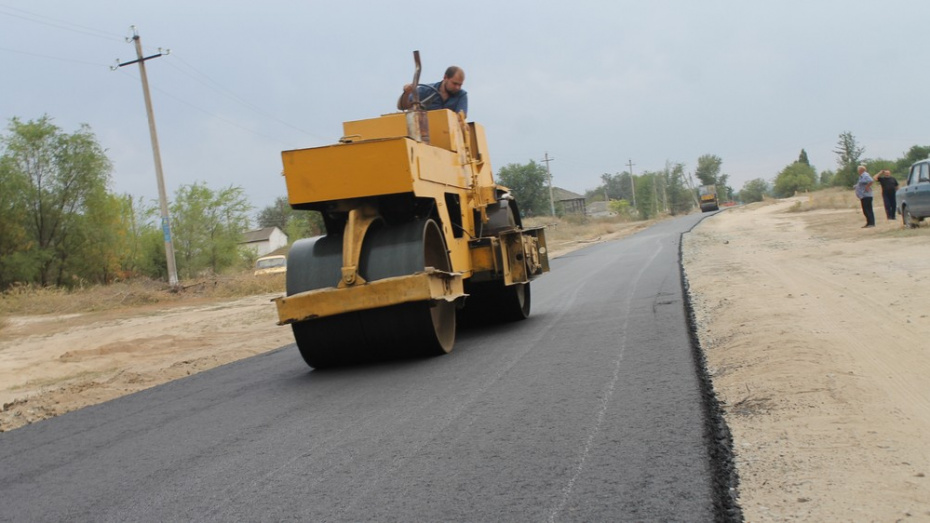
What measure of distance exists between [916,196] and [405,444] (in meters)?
15.7

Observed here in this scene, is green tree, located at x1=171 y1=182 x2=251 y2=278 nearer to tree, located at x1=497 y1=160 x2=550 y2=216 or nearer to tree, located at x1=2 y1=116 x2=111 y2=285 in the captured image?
tree, located at x1=2 y1=116 x2=111 y2=285

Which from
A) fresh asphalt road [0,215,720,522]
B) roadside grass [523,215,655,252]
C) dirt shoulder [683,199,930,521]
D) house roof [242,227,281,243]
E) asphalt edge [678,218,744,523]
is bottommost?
dirt shoulder [683,199,930,521]

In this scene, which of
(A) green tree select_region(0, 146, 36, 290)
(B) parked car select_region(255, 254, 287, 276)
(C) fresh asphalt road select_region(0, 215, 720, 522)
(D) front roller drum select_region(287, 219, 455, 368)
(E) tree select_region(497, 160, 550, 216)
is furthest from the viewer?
(E) tree select_region(497, 160, 550, 216)

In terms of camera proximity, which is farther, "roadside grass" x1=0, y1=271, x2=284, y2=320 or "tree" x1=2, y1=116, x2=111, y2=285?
"tree" x1=2, y1=116, x2=111, y2=285

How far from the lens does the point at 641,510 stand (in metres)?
3.34

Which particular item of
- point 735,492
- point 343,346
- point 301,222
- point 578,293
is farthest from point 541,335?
point 301,222

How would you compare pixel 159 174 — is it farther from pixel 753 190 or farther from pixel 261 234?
pixel 753 190

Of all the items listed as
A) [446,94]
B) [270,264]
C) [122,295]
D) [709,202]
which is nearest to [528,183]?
[709,202]

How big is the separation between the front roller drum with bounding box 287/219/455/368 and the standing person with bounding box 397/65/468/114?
7.79 feet

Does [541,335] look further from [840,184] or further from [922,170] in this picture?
[840,184]

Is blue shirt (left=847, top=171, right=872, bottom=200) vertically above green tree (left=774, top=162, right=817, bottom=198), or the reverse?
green tree (left=774, top=162, right=817, bottom=198)

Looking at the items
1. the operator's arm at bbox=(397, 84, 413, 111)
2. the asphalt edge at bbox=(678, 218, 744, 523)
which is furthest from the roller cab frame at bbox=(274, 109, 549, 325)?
the asphalt edge at bbox=(678, 218, 744, 523)

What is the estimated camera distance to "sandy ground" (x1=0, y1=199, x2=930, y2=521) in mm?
3547

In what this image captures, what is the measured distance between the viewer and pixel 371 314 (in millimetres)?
7523
